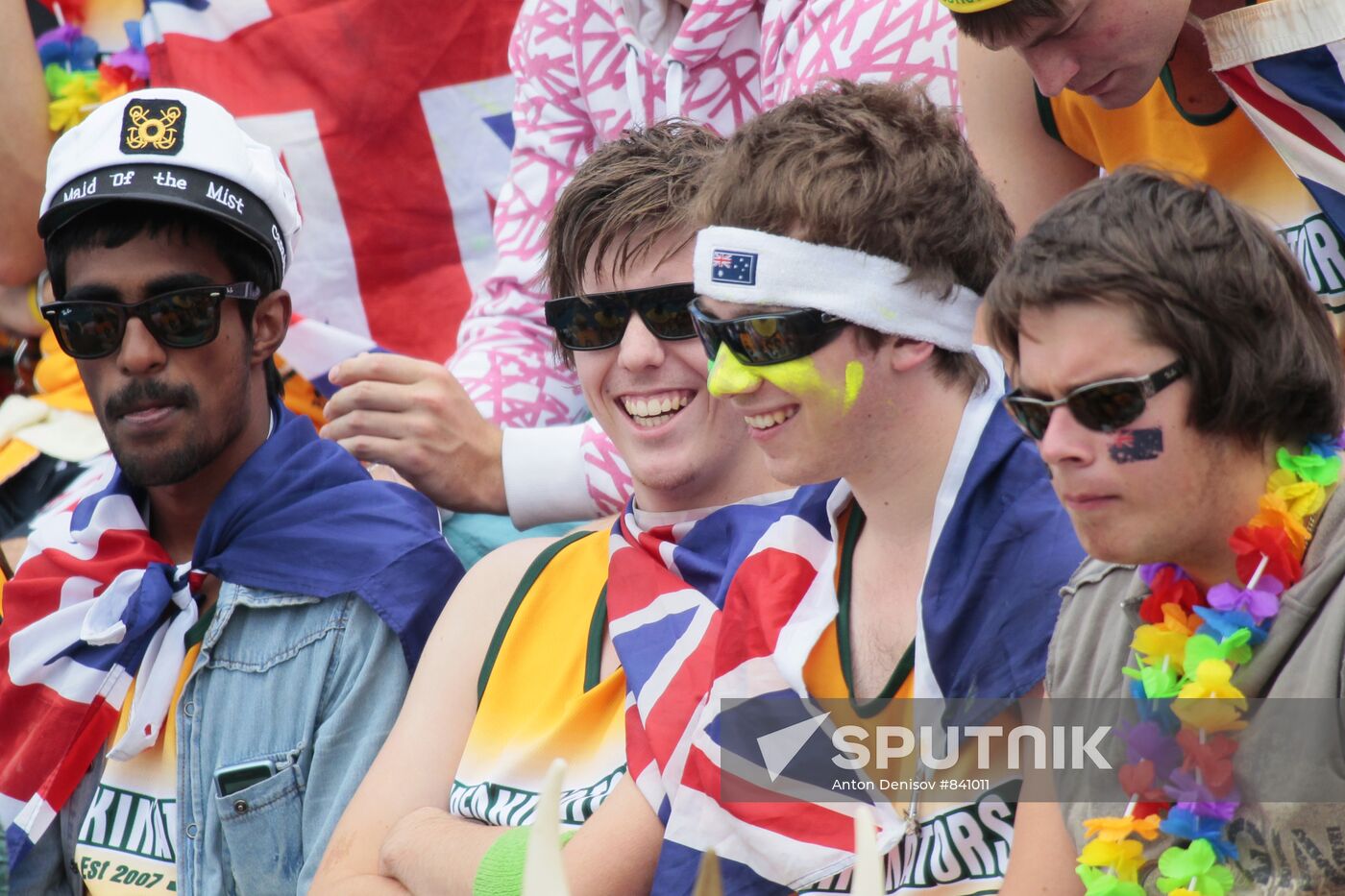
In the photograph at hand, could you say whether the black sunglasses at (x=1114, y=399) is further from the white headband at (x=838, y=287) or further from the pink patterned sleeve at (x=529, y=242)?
the pink patterned sleeve at (x=529, y=242)

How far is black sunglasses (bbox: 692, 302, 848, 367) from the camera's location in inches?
93.0

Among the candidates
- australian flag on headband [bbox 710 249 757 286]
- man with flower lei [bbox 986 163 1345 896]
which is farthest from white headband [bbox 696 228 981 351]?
man with flower lei [bbox 986 163 1345 896]

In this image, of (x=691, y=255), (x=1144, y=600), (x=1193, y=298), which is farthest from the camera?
(x=691, y=255)

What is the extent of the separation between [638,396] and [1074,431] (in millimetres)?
1029

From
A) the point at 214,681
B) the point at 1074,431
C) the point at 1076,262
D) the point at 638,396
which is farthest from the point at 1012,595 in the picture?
the point at 214,681

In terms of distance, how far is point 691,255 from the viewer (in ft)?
9.27

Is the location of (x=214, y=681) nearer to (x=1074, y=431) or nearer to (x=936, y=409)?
(x=936, y=409)

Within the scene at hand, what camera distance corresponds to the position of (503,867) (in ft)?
8.25

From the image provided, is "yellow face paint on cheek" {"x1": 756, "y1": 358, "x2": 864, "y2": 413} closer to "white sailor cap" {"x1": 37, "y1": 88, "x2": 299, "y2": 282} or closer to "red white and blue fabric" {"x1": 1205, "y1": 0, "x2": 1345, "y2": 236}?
"red white and blue fabric" {"x1": 1205, "y1": 0, "x2": 1345, "y2": 236}

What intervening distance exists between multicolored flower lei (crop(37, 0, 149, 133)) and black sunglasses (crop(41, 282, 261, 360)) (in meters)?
1.48

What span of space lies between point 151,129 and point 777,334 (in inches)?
59.5

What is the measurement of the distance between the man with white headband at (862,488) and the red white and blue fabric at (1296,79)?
0.50 meters

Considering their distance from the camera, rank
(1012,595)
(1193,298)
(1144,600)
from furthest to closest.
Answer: (1012,595) → (1144,600) → (1193,298)

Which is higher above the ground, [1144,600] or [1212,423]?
[1212,423]
